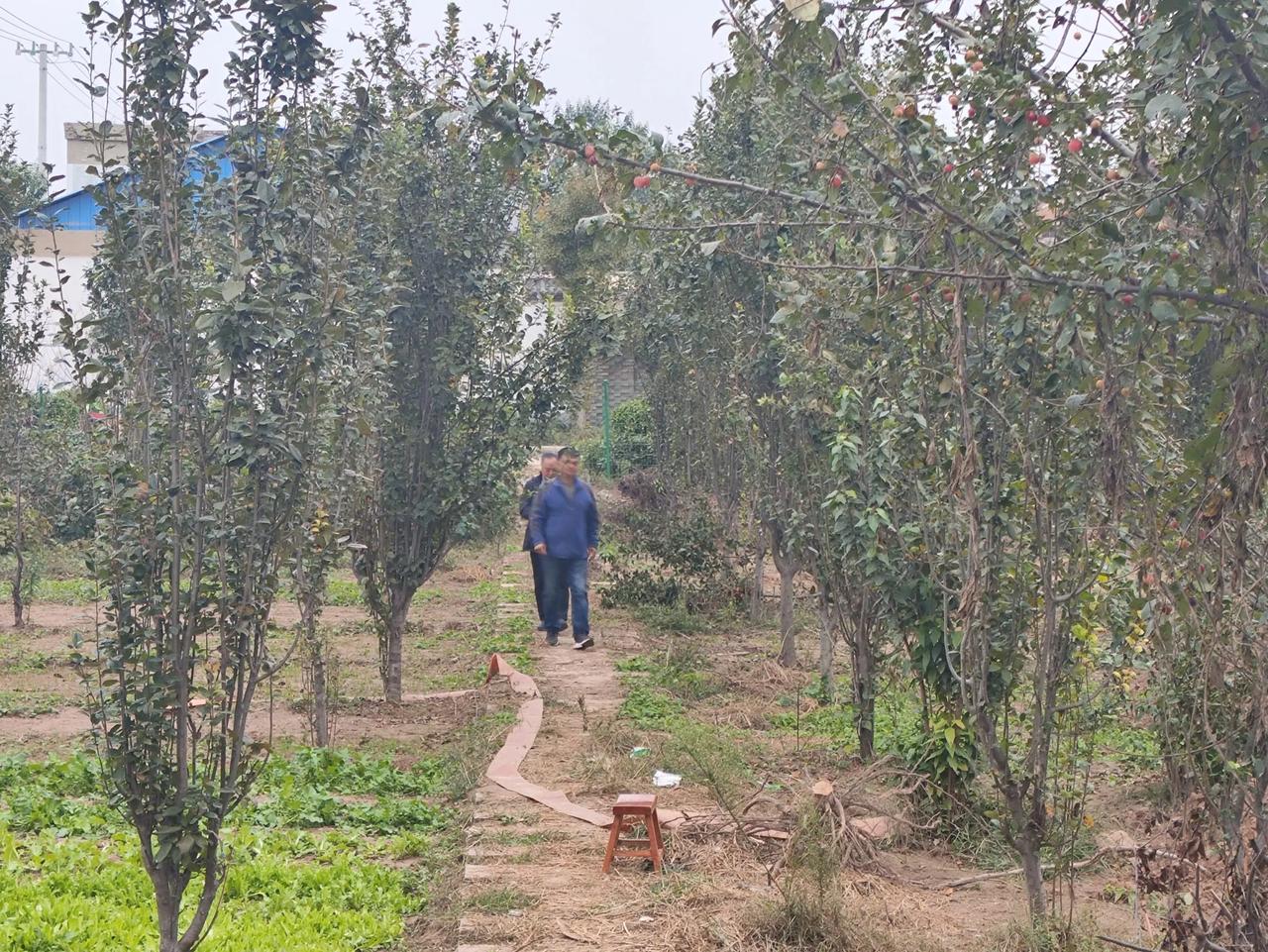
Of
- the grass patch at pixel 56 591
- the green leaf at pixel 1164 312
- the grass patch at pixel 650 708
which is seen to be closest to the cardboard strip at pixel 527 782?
the grass patch at pixel 650 708

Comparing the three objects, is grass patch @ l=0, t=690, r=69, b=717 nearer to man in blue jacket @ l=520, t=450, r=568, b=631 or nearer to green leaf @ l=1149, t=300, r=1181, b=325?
man in blue jacket @ l=520, t=450, r=568, b=631

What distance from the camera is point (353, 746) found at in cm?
898

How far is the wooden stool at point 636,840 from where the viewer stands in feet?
19.2

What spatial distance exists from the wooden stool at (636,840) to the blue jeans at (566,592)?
567cm

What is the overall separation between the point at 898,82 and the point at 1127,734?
6.05 meters

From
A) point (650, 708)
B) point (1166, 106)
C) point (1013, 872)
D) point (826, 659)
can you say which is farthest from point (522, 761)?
point (1166, 106)

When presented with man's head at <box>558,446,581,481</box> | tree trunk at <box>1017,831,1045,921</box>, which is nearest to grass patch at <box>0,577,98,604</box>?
man's head at <box>558,446,581,481</box>

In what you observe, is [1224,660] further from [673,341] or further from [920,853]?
[673,341]

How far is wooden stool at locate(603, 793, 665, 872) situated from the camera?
5.86 m

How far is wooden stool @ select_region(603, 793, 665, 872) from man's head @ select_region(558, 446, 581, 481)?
5.58m

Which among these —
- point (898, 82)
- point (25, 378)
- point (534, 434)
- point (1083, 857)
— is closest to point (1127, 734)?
point (1083, 857)

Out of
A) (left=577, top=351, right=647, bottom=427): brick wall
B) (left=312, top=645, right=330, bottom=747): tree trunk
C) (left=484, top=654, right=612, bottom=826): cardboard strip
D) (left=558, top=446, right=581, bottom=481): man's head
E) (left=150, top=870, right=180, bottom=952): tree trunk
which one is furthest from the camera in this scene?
(left=577, top=351, right=647, bottom=427): brick wall

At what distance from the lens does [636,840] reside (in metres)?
6.11

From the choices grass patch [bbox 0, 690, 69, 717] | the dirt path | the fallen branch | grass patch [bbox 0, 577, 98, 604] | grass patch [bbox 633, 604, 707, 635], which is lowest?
the fallen branch
